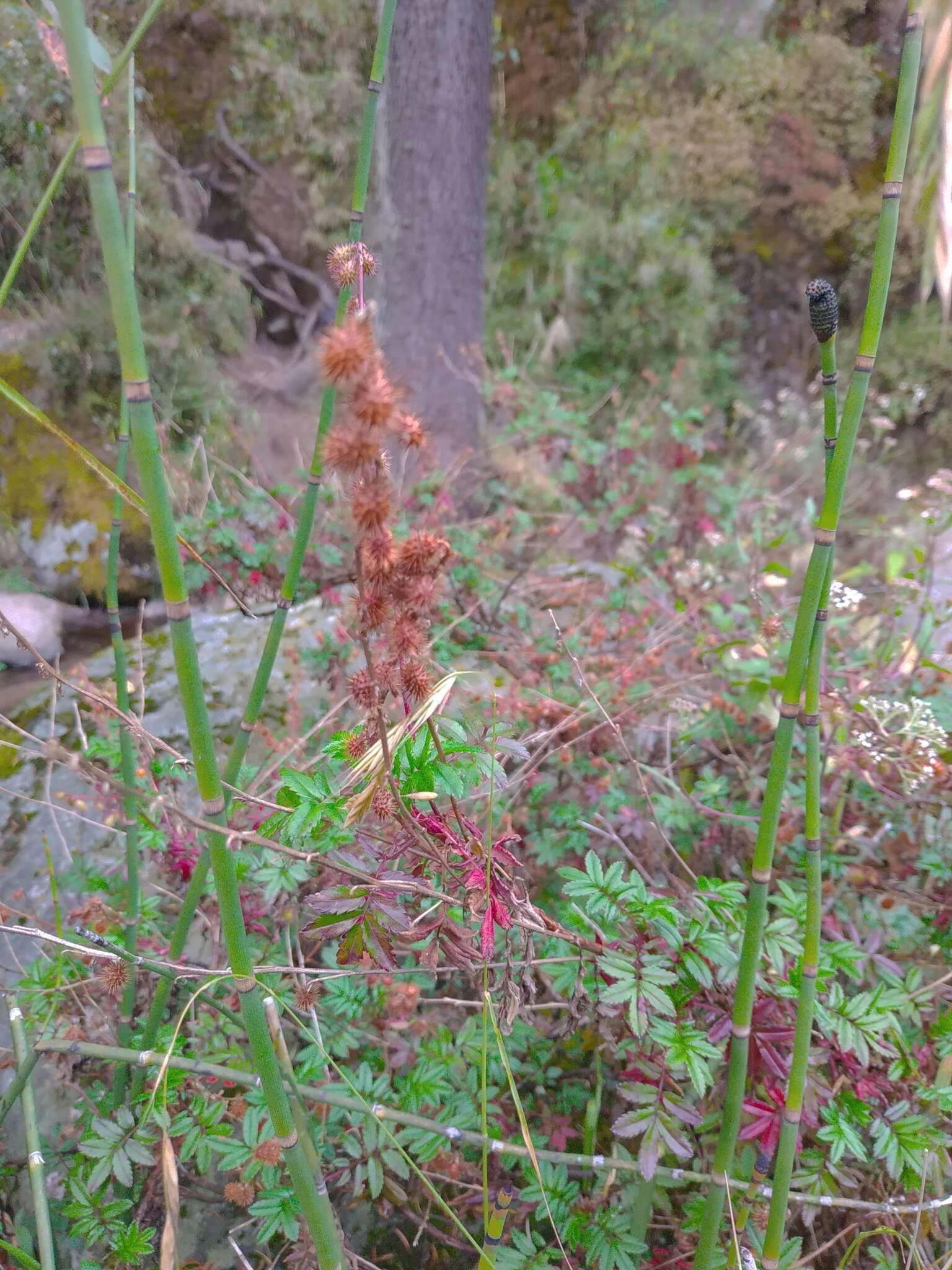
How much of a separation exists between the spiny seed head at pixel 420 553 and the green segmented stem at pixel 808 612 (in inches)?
10.3

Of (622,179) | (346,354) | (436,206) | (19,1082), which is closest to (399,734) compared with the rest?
(346,354)

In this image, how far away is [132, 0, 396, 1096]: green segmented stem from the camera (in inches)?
24.0

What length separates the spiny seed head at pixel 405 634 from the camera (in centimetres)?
52

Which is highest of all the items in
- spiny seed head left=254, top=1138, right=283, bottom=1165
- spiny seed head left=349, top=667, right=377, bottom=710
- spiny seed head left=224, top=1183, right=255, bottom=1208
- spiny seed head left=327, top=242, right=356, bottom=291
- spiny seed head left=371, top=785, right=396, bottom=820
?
spiny seed head left=327, top=242, right=356, bottom=291

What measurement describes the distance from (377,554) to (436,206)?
253 cm

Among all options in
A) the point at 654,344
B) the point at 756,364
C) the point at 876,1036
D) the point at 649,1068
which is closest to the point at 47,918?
the point at 649,1068

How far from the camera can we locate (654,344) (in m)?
3.50

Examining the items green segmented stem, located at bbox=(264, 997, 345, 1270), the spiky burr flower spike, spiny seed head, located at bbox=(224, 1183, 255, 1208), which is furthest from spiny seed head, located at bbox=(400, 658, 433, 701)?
spiny seed head, located at bbox=(224, 1183, 255, 1208)

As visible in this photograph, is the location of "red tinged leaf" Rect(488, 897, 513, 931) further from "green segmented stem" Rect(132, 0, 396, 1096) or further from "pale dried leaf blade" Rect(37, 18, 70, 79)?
"pale dried leaf blade" Rect(37, 18, 70, 79)

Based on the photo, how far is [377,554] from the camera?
1.61ft

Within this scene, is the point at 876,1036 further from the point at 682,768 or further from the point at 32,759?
the point at 32,759

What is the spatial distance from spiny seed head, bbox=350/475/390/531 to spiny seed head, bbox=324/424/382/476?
0.02 metres

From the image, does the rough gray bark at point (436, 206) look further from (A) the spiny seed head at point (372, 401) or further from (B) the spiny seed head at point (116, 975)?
(A) the spiny seed head at point (372, 401)

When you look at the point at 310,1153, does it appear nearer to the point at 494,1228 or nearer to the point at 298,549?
the point at 494,1228
